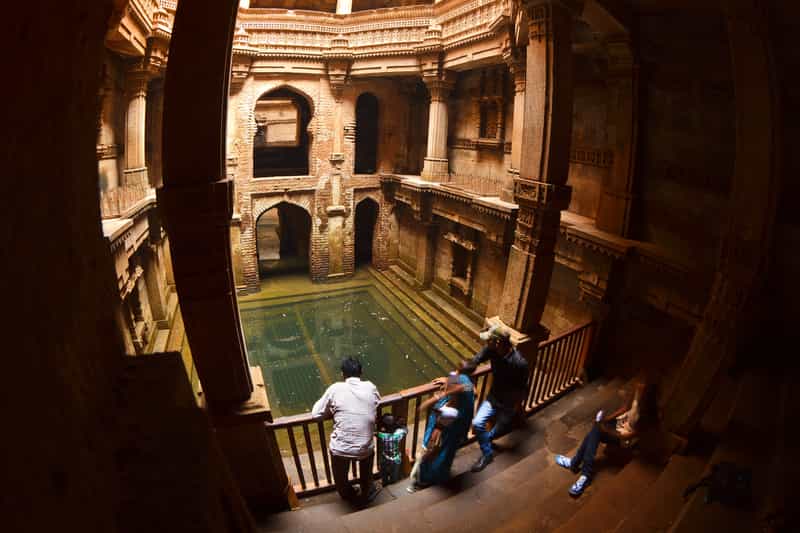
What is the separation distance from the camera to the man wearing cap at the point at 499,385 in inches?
190

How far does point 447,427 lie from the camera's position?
432 cm

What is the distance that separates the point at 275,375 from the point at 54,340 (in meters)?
8.52

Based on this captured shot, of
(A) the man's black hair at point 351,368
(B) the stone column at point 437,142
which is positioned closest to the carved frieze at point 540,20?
(A) the man's black hair at point 351,368

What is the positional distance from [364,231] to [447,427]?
494 inches

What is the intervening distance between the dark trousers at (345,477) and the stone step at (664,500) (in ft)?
7.23

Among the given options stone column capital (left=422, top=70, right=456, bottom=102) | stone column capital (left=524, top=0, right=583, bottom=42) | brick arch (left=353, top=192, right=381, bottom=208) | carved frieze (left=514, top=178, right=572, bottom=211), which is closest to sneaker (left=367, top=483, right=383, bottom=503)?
carved frieze (left=514, top=178, right=572, bottom=211)

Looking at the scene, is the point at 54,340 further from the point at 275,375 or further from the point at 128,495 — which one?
the point at 275,375

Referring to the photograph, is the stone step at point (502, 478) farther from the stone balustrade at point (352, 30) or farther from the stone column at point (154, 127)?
the stone column at point (154, 127)

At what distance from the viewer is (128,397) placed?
4.92 feet

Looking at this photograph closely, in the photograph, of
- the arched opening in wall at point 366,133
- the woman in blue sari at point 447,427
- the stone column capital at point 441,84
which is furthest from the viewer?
the arched opening in wall at point 366,133

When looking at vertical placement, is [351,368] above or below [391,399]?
above

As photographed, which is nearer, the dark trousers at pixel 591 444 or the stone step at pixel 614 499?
the stone step at pixel 614 499

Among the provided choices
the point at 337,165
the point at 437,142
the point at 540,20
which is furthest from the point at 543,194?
the point at 337,165

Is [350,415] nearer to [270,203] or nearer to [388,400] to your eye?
[388,400]
